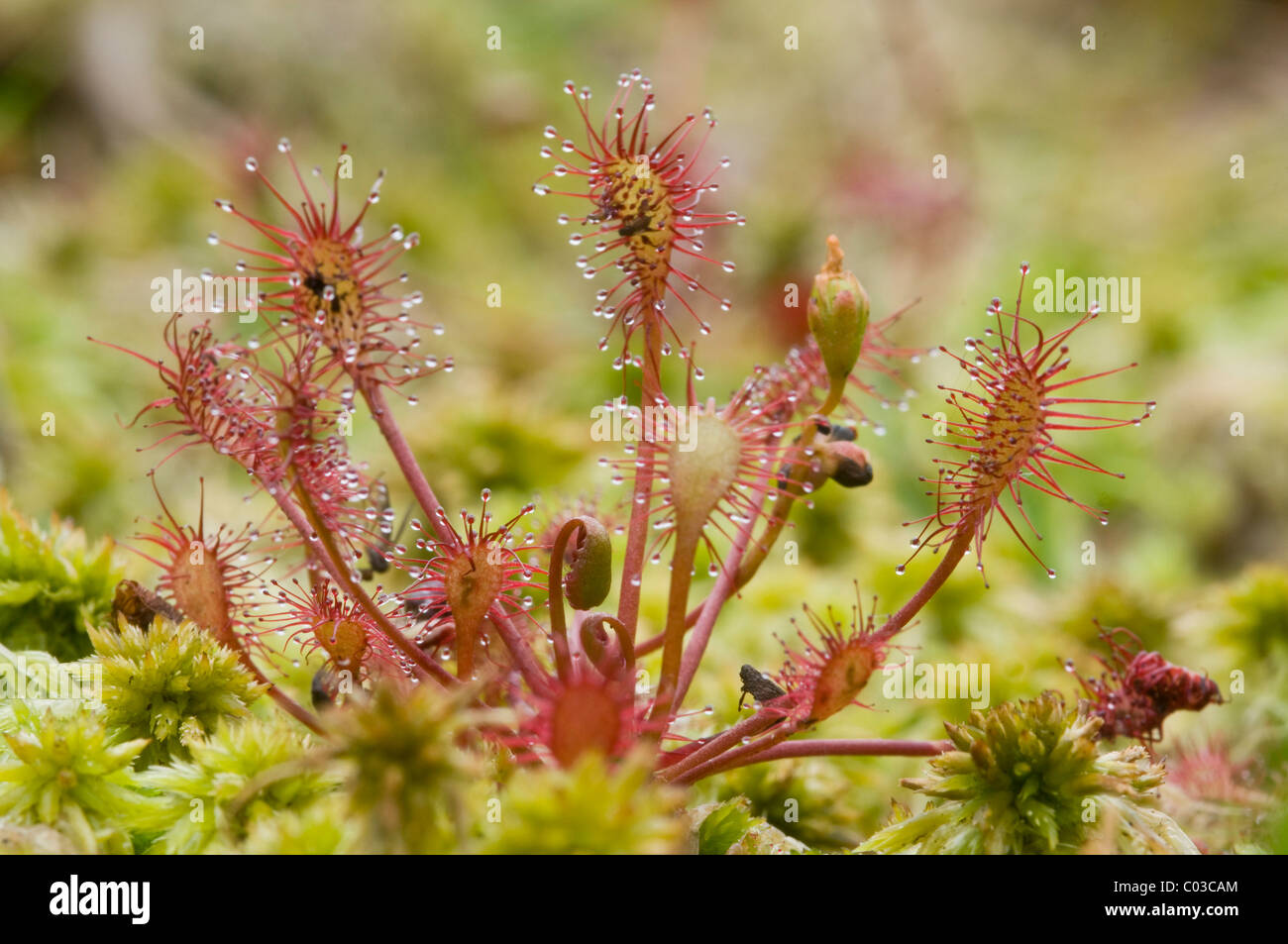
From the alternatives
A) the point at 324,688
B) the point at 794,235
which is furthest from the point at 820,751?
the point at 794,235

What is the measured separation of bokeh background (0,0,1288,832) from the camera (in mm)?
2361

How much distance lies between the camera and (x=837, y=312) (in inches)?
48.0

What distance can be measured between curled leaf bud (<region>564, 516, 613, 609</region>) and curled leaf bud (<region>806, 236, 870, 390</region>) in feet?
1.16

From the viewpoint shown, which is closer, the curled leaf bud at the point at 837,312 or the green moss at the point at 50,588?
the curled leaf bud at the point at 837,312

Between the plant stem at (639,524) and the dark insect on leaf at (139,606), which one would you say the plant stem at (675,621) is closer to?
the plant stem at (639,524)

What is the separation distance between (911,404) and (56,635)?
2.53 meters

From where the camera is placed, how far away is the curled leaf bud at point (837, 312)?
1.22 meters

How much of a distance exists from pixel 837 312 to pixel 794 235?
2.78m

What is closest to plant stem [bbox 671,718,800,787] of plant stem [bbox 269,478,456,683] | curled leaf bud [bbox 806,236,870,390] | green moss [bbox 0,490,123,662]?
plant stem [bbox 269,478,456,683]

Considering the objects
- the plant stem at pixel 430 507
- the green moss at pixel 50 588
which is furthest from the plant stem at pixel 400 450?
the green moss at pixel 50 588

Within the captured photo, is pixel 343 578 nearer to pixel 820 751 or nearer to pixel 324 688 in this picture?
pixel 324 688

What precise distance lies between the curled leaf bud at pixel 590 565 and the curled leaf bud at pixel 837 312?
0.35m
